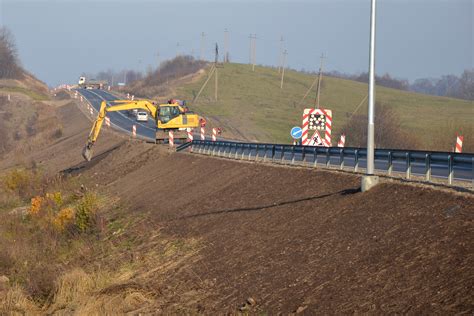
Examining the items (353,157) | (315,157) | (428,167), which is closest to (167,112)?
(315,157)

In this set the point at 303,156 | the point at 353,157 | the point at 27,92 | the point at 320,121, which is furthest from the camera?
the point at 27,92

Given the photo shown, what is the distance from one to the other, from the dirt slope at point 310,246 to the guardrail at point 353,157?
1.08 metres

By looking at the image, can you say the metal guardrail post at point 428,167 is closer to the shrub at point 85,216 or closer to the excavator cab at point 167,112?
the shrub at point 85,216

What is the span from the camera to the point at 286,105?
4673 inches

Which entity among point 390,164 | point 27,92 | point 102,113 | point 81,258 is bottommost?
point 81,258

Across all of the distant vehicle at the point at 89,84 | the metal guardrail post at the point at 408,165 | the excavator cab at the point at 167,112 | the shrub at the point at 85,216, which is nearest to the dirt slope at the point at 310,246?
the metal guardrail post at the point at 408,165

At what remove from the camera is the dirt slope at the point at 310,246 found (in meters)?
14.1

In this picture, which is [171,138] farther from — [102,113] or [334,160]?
[334,160]

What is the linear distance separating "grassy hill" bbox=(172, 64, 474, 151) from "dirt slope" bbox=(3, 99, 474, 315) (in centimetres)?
3966

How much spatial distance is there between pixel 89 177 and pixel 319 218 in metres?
30.4

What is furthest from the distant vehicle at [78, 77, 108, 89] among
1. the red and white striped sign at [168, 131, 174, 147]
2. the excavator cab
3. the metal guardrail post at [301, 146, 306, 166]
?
the metal guardrail post at [301, 146, 306, 166]

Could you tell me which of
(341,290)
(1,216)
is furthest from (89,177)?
(341,290)

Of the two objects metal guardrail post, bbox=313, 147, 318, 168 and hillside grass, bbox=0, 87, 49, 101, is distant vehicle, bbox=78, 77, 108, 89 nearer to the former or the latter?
hillside grass, bbox=0, 87, 49, 101

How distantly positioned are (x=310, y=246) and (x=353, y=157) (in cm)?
1127
